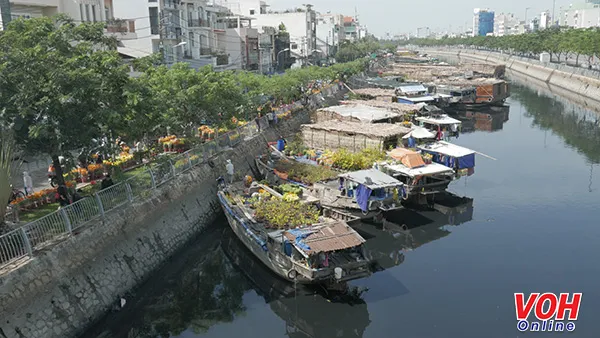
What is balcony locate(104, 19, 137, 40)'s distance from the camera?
151 feet

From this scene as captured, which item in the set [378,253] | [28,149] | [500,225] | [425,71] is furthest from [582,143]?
[425,71]

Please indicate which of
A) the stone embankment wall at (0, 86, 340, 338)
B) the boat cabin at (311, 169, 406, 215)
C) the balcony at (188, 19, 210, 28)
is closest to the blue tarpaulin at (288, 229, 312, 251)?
the boat cabin at (311, 169, 406, 215)

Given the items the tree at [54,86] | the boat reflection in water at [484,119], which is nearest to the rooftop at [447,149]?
the tree at [54,86]

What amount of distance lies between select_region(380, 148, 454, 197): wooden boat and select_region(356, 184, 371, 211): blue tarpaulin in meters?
4.29

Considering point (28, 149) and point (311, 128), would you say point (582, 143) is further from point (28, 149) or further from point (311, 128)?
point (28, 149)

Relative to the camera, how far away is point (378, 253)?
25.8 meters

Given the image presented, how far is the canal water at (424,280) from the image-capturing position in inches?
762

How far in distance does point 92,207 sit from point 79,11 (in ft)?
88.3

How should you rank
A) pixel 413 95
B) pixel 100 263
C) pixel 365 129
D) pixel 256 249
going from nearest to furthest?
pixel 100 263 → pixel 256 249 → pixel 365 129 → pixel 413 95

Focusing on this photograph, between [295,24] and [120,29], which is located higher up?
[295,24]

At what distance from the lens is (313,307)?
20469mm

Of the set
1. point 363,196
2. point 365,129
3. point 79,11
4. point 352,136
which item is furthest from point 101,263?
point 79,11

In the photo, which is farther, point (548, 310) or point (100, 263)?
point (548, 310)

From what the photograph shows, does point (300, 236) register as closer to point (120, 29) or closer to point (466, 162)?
point (466, 162)
